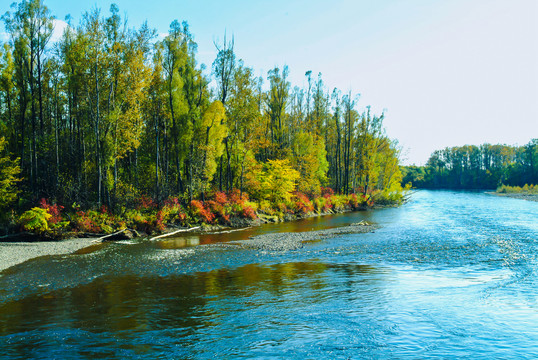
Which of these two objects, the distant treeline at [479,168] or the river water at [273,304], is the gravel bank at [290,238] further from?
the distant treeline at [479,168]

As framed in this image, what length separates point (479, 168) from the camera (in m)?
131

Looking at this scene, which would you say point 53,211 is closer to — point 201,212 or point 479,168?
point 201,212

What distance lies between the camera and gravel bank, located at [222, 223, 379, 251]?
22312 millimetres

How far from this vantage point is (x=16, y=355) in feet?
28.1

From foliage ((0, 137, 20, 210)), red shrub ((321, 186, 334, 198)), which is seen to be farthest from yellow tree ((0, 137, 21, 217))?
red shrub ((321, 186, 334, 198))

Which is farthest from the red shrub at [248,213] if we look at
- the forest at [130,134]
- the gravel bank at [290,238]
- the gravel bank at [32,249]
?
the gravel bank at [32,249]

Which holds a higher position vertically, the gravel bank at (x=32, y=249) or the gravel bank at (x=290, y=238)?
the gravel bank at (x=32, y=249)

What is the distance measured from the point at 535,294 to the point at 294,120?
41.5 m

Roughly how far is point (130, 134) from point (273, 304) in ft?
67.4

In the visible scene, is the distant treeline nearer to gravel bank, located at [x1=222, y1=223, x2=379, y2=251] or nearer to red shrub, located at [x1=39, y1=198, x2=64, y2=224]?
gravel bank, located at [x1=222, y1=223, x2=379, y2=251]

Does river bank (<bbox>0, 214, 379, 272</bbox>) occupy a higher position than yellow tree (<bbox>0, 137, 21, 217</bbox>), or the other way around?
yellow tree (<bbox>0, 137, 21, 217</bbox>)

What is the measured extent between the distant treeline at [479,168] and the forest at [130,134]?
95312 millimetres

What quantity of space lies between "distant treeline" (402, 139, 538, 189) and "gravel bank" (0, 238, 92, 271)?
117 metres

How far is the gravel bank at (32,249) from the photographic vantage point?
58.4ft
